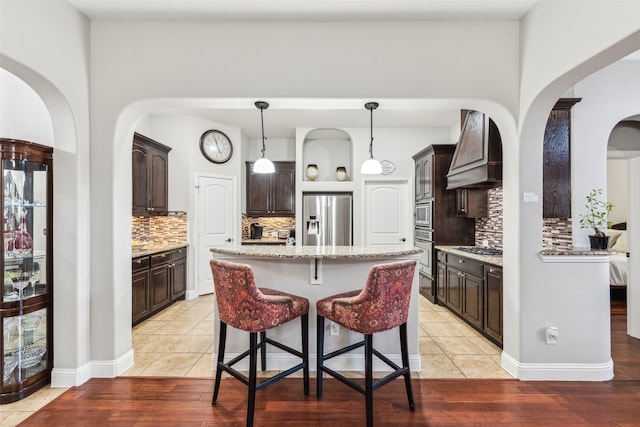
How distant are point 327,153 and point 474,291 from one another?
3.71 metres

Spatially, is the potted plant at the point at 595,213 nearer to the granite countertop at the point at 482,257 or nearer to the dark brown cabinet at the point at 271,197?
the granite countertop at the point at 482,257

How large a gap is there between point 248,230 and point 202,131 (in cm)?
207

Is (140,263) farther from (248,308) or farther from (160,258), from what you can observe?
(248,308)

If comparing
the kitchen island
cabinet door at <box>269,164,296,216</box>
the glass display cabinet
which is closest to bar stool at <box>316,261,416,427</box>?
the kitchen island

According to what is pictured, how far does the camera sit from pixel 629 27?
5.44 feet

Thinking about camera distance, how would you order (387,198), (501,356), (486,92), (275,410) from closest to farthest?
(275,410) → (486,92) → (501,356) → (387,198)

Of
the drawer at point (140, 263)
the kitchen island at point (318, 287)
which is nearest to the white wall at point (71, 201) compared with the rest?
the kitchen island at point (318, 287)

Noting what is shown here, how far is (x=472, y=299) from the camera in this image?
3.61 meters

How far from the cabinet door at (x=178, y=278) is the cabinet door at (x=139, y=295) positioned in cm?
62

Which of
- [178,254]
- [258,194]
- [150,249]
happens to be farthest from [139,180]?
[258,194]

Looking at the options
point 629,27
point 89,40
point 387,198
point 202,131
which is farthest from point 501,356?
point 202,131

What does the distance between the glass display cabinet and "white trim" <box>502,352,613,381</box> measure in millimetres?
3757

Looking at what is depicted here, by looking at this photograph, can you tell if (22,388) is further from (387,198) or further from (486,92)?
(387,198)

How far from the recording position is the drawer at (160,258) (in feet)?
13.4
